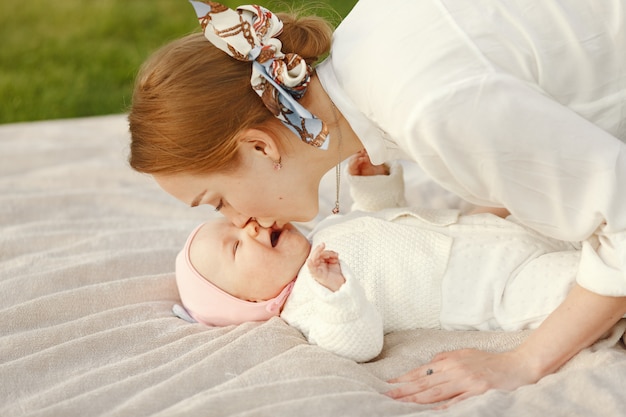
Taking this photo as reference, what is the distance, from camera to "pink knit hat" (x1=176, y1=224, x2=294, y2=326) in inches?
86.1

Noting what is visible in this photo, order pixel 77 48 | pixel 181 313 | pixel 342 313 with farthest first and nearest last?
1. pixel 77 48
2. pixel 181 313
3. pixel 342 313

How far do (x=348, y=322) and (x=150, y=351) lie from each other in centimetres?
46

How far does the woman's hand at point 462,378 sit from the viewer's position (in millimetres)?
1797

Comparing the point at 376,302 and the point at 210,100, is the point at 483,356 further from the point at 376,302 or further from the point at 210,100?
the point at 210,100

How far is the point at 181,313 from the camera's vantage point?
229cm

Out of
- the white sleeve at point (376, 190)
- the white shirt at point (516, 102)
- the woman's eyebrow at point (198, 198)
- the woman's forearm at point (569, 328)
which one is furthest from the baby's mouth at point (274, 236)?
the woman's forearm at point (569, 328)

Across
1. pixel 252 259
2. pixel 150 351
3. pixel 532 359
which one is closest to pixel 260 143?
pixel 252 259

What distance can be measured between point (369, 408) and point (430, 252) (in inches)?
20.7

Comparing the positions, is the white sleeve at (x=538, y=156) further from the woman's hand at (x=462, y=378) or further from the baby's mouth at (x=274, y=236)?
the baby's mouth at (x=274, y=236)

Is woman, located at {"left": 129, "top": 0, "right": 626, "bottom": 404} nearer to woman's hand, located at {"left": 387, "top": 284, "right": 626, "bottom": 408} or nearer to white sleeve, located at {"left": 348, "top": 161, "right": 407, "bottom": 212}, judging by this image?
woman's hand, located at {"left": 387, "top": 284, "right": 626, "bottom": 408}

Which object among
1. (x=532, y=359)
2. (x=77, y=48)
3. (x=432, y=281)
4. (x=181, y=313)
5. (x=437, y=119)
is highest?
(x=437, y=119)

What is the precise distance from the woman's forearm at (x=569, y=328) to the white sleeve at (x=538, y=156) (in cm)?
4

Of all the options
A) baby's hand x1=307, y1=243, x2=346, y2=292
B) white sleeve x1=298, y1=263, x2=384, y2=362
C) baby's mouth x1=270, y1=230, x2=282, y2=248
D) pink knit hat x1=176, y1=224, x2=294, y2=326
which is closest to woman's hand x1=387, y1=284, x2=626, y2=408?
white sleeve x1=298, y1=263, x2=384, y2=362

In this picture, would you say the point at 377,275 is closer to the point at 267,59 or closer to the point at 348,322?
the point at 348,322
